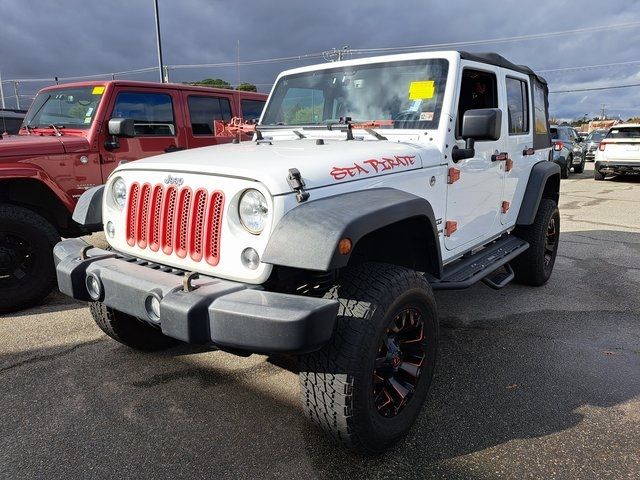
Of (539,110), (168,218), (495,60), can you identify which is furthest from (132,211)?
(539,110)

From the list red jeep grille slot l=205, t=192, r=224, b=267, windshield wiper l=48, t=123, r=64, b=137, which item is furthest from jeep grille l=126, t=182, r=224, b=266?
windshield wiper l=48, t=123, r=64, b=137

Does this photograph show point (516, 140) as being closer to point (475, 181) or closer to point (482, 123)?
point (475, 181)

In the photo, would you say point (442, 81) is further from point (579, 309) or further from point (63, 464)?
point (63, 464)

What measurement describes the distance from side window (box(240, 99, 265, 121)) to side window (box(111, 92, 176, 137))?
1178 mm

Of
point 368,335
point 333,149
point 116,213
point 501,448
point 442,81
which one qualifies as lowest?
Answer: point 501,448

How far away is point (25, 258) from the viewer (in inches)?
166

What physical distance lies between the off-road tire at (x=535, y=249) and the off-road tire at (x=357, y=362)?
2.73 meters

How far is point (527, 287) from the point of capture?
489 cm

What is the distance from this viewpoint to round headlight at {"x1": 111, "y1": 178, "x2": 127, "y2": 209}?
9.02 ft

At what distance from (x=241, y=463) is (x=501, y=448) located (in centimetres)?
125

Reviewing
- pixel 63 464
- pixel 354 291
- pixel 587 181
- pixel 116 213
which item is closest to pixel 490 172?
pixel 354 291

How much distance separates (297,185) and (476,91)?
2.13 meters

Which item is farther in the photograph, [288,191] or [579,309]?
[579,309]

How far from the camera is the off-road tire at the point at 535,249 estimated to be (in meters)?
4.61
